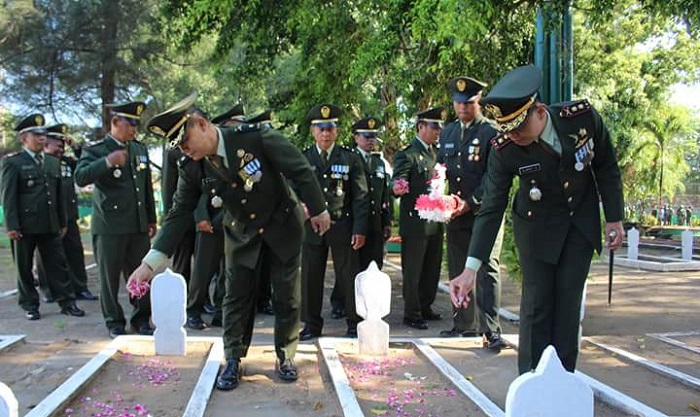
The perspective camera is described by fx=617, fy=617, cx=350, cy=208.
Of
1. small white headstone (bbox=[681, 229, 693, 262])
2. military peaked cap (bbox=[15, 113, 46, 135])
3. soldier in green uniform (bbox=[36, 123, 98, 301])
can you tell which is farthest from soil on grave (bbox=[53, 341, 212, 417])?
small white headstone (bbox=[681, 229, 693, 262])

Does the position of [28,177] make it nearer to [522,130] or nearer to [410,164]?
[410,164]

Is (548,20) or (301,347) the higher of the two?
(548,20)

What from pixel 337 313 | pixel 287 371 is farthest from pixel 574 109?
pixel 337 313

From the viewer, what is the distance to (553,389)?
8.15ft

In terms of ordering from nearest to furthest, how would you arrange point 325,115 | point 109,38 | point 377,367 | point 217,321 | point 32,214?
point 377,367
point 325,115
point 217,321
point 32,214
point 109,38

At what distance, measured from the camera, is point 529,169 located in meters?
3.49

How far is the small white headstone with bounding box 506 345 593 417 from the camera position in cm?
243

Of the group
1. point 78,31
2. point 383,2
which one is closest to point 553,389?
point 383,2

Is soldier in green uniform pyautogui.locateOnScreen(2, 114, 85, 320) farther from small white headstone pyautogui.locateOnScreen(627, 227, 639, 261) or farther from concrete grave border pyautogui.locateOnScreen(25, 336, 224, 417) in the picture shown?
small white headstone pyautogui.locateOnScreen(627, 227, 639, 261)

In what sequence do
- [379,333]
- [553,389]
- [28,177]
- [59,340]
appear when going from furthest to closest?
[28,177] < [59,340] < [379,333] < [553,389]

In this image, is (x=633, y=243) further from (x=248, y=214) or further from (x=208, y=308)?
(x=248, y=214)

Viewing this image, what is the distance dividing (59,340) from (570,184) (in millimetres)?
4815

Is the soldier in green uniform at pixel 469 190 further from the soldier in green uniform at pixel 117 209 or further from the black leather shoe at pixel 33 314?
the black leather shoe at pixel 33 314

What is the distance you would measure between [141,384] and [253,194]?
62.1 inches
